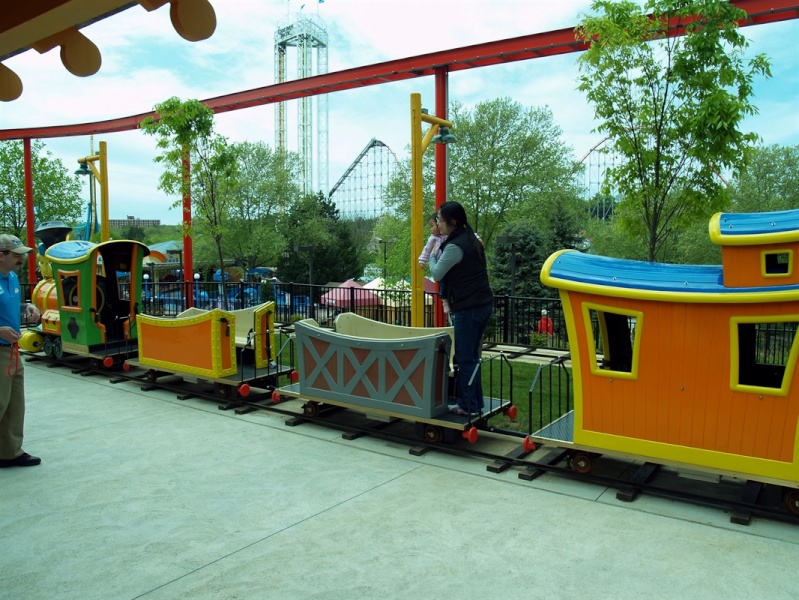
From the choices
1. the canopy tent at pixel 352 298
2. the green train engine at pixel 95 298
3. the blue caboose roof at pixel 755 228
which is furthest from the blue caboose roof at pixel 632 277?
the canopy tent at pixel 352 298

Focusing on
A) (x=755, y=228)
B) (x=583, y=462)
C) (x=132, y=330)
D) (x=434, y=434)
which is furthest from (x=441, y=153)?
(x=755, y=228)

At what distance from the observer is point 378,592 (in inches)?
147

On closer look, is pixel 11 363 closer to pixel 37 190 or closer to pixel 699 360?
pixel 699 360

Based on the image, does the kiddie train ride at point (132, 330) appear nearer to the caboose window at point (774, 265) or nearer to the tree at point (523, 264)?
the caboose window at point (774, 265)

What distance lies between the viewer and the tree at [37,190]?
31.1m

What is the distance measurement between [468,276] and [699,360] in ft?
7.27

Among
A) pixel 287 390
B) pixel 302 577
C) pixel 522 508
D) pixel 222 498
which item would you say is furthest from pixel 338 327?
pixel 302 577

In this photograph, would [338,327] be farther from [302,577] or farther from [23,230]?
[23,230]

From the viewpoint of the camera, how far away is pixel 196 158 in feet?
49.6

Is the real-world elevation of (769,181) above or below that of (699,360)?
above

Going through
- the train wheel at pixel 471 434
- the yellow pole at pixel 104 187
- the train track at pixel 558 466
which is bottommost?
the train track at pixel 558 466

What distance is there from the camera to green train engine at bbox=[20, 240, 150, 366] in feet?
33.2

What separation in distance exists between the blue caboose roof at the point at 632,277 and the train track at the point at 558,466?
161cm

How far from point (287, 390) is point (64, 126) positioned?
53.6 feet
